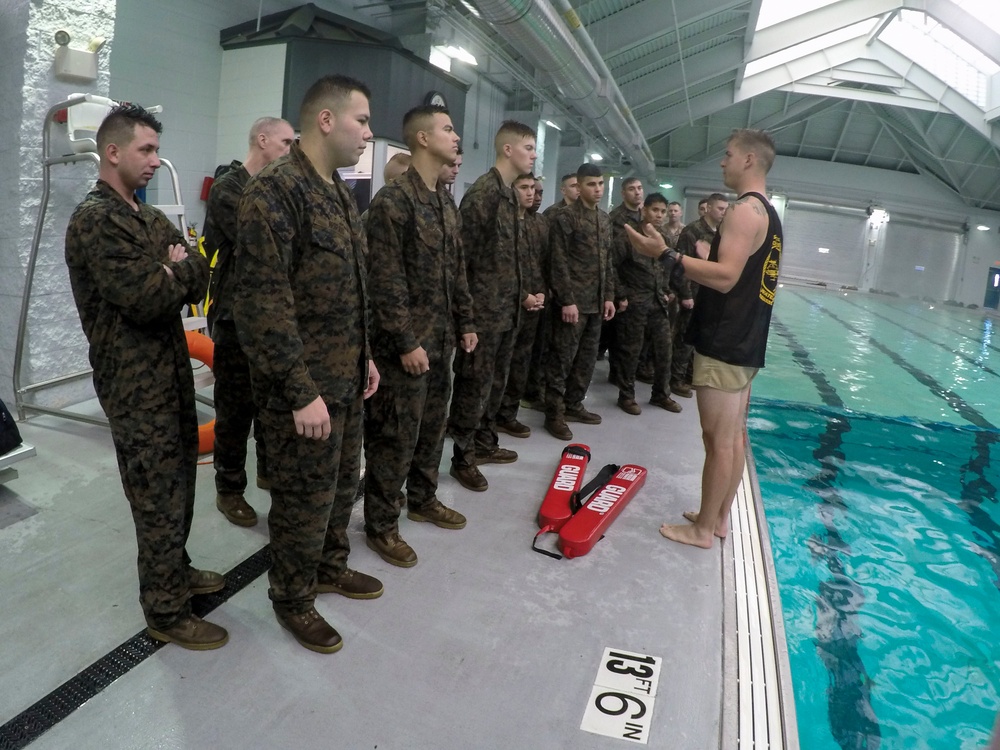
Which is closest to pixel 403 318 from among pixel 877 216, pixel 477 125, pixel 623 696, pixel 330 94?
pixel 330 94

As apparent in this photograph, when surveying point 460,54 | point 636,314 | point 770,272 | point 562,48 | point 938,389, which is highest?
point 460,54

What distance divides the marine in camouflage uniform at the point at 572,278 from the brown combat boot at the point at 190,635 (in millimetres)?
2747

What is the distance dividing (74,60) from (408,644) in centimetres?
363

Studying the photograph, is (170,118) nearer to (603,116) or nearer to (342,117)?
(342,117)

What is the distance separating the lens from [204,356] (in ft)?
12.0

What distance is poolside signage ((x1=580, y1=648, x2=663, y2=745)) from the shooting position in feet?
6.02

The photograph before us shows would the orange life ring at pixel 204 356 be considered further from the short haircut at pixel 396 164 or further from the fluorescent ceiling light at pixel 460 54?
the fluorescent ceiling light at pixel 460 54

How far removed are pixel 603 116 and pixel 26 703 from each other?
9992 mm

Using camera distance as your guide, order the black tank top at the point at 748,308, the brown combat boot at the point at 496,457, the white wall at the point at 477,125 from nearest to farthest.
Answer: the black tank top at the point at 748,308
the brown combat boot at the point at 496,457
the white wall at the point at 477,125

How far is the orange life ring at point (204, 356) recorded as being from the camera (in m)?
3.41

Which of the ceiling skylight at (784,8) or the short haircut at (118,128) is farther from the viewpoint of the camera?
the ceiling skylight at (784,8)

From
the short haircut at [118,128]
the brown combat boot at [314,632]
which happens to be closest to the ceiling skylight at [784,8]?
the short haircut at [118,128]

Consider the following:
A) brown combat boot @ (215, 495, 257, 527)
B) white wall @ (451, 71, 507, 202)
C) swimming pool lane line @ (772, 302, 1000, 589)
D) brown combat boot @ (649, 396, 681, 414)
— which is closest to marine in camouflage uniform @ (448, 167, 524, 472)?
brown combat boot @ (215, 495, 257, 527)

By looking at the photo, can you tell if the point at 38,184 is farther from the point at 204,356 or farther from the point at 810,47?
the point at 810,47
